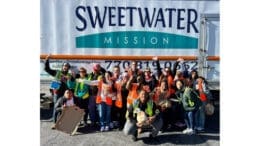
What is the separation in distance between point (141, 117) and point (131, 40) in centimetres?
178

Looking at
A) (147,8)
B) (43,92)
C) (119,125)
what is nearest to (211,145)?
(119,125)

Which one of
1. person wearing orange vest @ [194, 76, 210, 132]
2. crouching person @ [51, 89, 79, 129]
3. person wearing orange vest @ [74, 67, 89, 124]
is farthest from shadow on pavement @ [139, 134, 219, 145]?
crouching person @ [51, 89, 79, 129]

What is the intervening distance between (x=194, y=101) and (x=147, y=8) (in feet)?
7.22

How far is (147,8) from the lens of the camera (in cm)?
835

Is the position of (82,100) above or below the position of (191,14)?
below

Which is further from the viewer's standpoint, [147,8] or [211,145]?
[147,8]

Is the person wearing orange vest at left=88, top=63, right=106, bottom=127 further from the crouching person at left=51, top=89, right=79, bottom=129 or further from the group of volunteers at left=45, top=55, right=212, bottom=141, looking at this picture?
the crouching person at left=51, top=89, right=79, bottom=129

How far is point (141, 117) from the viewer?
7.61 metres

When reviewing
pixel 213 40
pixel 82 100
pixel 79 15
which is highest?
pixel 79 15

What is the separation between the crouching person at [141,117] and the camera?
7621 millimetres

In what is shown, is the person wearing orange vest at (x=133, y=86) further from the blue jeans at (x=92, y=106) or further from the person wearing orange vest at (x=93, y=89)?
the blue jeans at (x=92, y=106)

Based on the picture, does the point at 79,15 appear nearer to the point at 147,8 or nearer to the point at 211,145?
the point at 147,8

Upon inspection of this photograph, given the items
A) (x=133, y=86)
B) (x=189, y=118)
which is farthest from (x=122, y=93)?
(x=189, y=118)

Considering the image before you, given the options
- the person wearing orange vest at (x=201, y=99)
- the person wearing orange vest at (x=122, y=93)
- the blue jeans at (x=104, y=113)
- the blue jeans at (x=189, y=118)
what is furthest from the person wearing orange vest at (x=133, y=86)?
the person wearing orange vest at (x=201, y=99)
